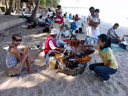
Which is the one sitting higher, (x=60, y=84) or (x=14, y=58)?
(x=14, y=58)

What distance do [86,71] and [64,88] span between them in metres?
1.01

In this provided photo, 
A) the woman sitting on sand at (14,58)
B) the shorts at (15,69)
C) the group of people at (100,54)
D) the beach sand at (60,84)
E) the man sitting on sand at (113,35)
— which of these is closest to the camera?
the beach sand at (60,84)

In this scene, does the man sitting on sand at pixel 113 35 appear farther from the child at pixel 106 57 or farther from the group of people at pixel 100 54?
the child at pixel 106 57

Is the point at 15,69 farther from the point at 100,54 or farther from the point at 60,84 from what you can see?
the point at 100,54

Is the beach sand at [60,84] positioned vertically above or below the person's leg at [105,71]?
below

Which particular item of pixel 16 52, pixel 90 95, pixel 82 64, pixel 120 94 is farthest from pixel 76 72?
pixel 16 52

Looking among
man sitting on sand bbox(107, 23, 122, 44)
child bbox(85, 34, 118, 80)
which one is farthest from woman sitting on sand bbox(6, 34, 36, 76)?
man sitting on sand bbox(107, 23, 122, 44)

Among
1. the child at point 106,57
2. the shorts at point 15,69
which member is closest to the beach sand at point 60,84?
the shorts at point 15,69

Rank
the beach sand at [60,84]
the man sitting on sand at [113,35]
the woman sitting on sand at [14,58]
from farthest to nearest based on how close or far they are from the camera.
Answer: the man sitting on sand at [113,35] → the woman sitting on sand at [14,58] → the beach sand at [60,84]

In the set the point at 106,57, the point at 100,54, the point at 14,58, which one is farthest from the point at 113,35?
the point at 14,58

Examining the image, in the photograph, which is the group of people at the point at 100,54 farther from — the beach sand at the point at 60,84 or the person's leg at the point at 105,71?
the beach sand at the point at 60,84

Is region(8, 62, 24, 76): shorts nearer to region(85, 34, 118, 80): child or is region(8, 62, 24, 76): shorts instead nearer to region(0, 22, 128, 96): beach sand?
region(0, 22, 128, 96): beach sand

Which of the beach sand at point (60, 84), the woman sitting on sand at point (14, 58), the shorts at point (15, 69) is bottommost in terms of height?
the beach sand at point (60, 84)

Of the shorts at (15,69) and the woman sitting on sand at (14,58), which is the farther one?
the shorts at (15,69)
